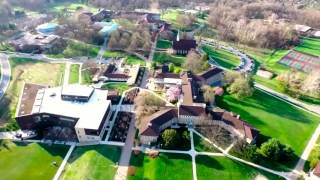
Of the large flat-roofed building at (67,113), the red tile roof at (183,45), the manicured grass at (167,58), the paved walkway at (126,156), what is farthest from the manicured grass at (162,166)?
the red tile roof at (183,45)

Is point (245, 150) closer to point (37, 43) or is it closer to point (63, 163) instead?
point (63, 163)

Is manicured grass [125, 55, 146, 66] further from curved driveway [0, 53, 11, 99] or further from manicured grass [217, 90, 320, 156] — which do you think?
curved driveway [0, 53, 11, 99]

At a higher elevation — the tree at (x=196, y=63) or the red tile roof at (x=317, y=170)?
the tree at (x=196, y=63)

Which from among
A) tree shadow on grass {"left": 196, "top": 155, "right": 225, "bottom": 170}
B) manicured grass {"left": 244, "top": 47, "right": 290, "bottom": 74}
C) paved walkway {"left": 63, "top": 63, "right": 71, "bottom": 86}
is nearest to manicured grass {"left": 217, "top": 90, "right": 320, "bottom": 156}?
tree shadow on grass {"left": 196, "top": 155, "right": 225, "bottom": 170}

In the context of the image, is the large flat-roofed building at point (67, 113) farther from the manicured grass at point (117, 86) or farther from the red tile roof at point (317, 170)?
the red tile roof at point (317, 170)

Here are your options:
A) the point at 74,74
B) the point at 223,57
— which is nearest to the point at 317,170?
the point at 223,57

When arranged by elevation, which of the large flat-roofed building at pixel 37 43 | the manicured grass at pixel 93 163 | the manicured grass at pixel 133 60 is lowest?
the manicured grass at pixel 93 163
